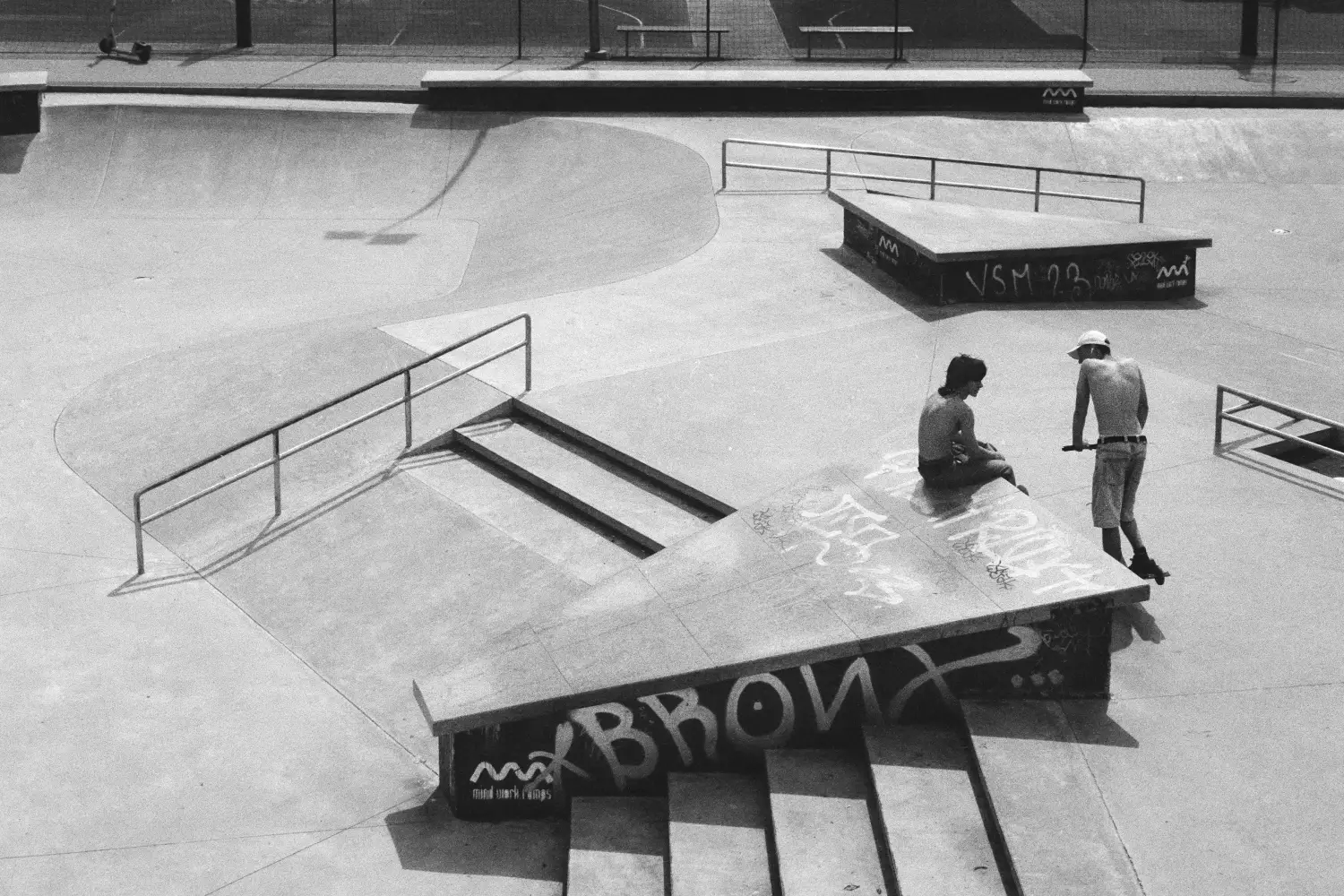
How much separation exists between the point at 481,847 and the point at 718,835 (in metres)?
1.36

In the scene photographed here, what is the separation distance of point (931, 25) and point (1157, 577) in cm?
2609

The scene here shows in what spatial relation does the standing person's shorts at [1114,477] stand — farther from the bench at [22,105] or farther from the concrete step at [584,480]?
the bench at [22,105]

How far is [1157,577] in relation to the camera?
9805 millimetres

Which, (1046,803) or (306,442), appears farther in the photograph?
(306,442)

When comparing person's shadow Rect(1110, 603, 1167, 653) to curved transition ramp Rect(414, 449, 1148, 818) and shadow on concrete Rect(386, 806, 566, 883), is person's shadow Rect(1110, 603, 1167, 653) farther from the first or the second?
shadow on concrete Rect(386, 806, 566, 883)

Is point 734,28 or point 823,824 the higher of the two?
point 734,28

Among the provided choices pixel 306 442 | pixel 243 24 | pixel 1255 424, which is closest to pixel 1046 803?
pixel 1255 424

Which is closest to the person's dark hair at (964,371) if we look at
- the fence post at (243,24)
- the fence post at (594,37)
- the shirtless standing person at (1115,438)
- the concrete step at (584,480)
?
the shirtless standing person at (1115,438)

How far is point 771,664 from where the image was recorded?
8.71 m

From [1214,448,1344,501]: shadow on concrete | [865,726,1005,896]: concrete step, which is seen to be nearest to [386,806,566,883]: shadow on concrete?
[865,726,1005,896]: concrete step

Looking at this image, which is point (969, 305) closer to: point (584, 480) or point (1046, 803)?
point (584, 480)

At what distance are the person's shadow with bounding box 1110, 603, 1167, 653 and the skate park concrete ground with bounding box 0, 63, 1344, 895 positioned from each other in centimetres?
3

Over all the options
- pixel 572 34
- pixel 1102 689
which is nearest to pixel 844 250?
pixel 1102 689

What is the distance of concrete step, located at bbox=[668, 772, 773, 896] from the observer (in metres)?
8.13
